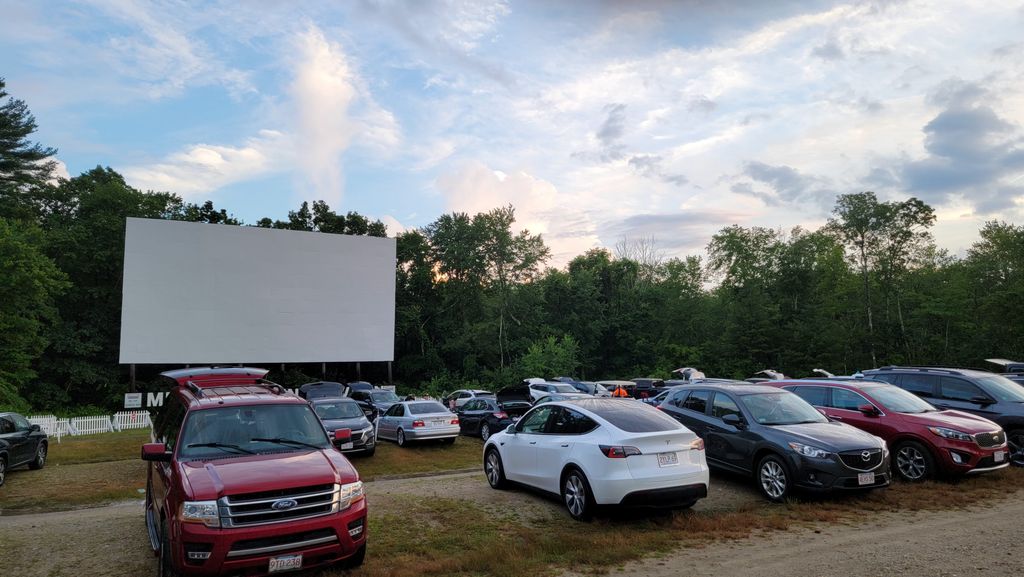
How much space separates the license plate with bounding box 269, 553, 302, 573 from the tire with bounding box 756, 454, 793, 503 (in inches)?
254

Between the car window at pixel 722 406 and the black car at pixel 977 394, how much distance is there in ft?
17.6

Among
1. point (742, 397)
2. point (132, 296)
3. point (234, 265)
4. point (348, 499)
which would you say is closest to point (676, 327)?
point (234, 265)

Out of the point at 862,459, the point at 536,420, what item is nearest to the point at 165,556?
the point at 536,420

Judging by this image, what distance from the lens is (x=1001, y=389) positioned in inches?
448

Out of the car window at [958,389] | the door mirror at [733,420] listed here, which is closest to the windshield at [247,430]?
the door mirror at [733,420]

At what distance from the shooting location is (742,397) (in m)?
9.40

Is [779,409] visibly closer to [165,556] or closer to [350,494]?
[350,494]

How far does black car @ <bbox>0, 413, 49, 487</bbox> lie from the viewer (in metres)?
12.2

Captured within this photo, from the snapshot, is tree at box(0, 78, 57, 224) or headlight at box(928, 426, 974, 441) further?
tree at box(0, 78, 57, 224)

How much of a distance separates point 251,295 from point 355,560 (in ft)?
88.6

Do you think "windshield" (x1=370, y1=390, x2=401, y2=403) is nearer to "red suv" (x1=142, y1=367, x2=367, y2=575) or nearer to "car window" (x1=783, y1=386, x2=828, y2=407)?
"car window" (x1=783, y1=386, x2=828, y2=407)

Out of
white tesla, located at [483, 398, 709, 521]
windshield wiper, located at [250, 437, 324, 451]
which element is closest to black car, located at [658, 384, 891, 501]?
white tesla, located at [483, 398, 709, 521]

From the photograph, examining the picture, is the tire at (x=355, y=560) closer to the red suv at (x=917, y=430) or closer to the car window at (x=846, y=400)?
the red suv at (x=917, y=430)

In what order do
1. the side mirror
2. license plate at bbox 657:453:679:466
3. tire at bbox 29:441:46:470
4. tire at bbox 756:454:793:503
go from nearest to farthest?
the side mirror → license plate at bbox 657:453:679:466 → tire at bbox 756:454:793:503 → tire at bbox 29:441:46:470
